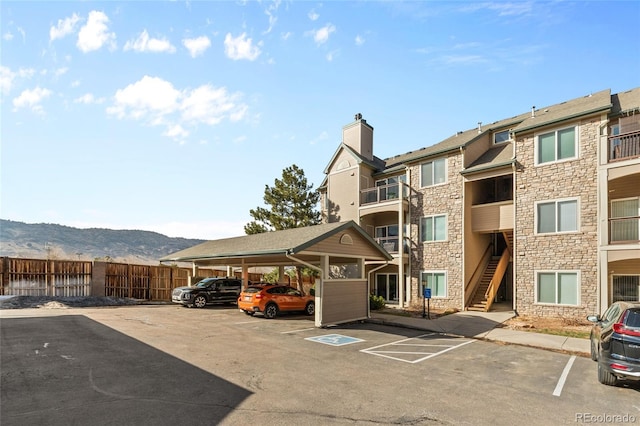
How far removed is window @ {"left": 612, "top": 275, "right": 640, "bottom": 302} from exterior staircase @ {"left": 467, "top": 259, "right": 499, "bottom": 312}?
18.3 feet

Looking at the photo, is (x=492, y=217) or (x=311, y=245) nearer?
(x=311, y=245)

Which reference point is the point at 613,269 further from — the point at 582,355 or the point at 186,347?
the point at 186,347

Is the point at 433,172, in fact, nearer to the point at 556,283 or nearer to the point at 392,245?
the point at 392,245

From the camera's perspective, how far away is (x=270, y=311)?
57.0 ft

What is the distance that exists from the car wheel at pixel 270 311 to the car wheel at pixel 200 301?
20.4ft

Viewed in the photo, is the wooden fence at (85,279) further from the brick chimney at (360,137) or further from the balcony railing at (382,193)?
the brick chimney at (360,137)

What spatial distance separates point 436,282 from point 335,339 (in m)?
11.1

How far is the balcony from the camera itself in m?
20.0

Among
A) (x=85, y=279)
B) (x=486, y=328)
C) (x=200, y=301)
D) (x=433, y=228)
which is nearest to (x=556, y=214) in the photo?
(x=433, y=228)

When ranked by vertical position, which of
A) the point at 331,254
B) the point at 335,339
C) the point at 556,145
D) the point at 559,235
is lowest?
the point at 335,339

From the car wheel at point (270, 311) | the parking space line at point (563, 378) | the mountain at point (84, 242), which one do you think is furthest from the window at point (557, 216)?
the mountain at point (84, 242)

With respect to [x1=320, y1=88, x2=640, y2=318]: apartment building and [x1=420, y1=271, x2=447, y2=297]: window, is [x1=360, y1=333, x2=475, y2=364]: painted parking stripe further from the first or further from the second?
[x1=420, y1=271, x2=447, y2=297]: window

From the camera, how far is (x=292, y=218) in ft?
Answer: 95.0

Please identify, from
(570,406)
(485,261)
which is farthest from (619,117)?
(570,406)
